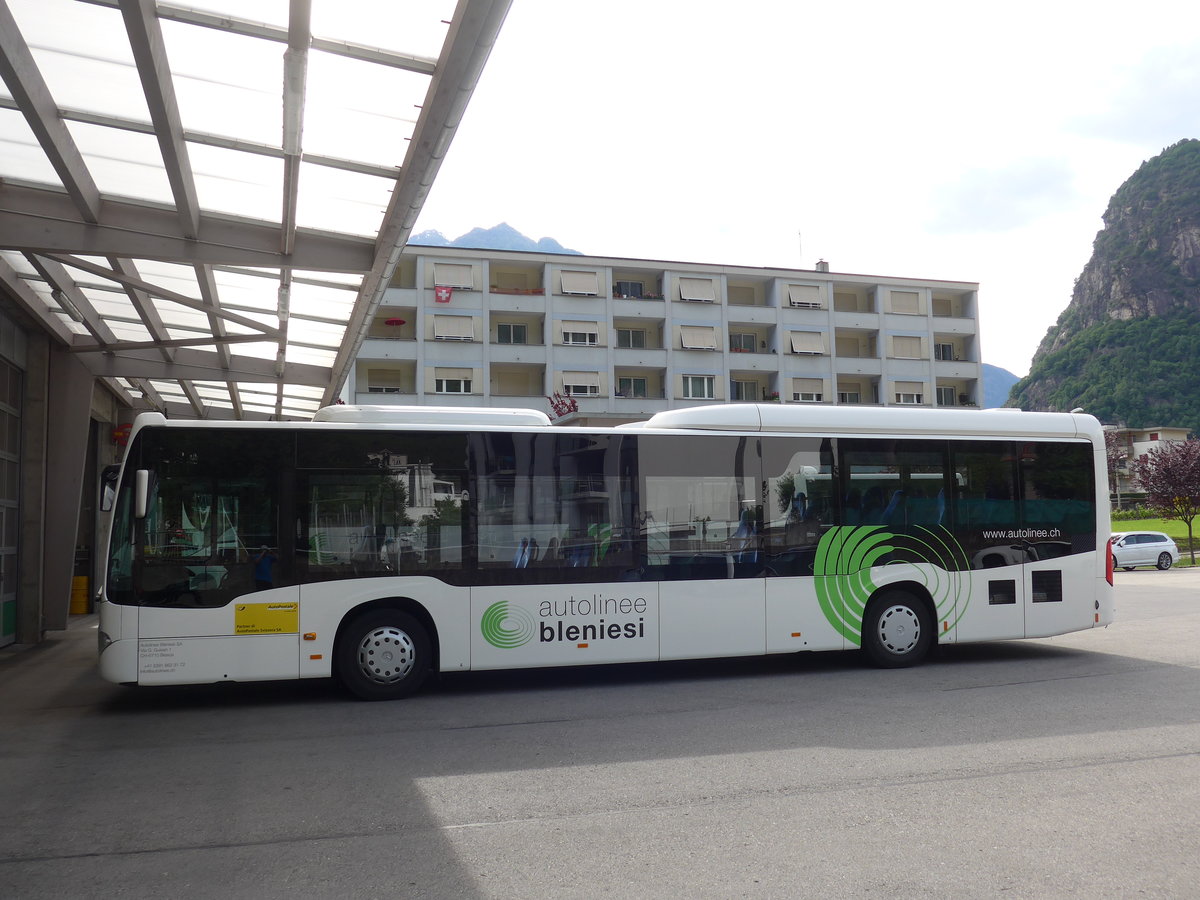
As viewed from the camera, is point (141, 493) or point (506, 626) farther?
point (506, 626)

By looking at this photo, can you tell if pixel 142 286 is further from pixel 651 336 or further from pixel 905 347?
pixel 905 347

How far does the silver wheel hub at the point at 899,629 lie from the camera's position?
10984 mm

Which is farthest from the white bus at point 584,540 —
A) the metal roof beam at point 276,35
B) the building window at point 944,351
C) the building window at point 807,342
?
the building window at point 944,351

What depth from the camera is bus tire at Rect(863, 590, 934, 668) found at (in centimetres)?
1095

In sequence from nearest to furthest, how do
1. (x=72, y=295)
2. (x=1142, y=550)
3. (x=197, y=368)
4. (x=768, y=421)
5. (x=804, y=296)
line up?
1. (x=768, y=421)
2. (x=72, y=295)
3. (x=197, y=368)
4. (x=1142, y=550)
5. (x=804, y=296)

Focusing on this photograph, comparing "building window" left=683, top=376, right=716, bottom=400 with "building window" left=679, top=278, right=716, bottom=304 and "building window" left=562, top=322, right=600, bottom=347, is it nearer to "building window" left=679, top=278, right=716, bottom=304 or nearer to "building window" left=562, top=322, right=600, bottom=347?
"building window" left=679, top=278, right=716, bottom=304

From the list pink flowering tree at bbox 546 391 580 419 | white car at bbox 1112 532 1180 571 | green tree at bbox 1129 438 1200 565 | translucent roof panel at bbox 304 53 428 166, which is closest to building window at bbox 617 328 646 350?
pink flowering tree at bbox 546 391 580 419

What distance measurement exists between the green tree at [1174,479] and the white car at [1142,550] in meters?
6.31

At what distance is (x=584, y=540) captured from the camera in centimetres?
998

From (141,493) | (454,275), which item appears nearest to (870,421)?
(141,493)

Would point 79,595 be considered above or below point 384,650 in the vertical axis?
below

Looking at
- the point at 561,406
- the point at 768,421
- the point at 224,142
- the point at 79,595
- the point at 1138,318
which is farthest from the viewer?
the point at 1138,318

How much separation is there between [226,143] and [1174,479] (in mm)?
42120

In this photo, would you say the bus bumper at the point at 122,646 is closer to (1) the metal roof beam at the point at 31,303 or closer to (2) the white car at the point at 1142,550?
(1) the metal roof beam at the point at 31,303
